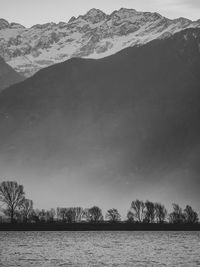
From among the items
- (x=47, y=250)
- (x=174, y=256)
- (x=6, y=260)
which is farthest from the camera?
(x=47, y=250)

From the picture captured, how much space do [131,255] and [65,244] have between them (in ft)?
127

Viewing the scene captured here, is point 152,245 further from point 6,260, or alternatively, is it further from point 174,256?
point 6,260

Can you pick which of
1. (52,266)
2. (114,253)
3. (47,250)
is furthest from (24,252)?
(52,266)

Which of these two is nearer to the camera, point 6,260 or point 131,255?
point 6,260

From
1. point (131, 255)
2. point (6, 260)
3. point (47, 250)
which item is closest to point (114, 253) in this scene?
point (131, 255)

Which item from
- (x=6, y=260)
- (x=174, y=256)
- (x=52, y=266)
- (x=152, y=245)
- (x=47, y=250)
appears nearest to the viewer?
(x=52, y=266)

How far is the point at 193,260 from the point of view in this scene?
5374 inches

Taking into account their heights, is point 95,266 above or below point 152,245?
below

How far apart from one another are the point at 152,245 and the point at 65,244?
21490 mm

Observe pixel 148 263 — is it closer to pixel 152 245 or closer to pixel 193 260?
pixel 193 260

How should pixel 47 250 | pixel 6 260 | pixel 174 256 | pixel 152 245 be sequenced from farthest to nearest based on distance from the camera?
pixel 152 245 → pixel 47 250 → pixel 174 256 → pixel 6 260

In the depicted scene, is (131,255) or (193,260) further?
(131,255)

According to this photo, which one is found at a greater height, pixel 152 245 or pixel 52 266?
pixel 152 245

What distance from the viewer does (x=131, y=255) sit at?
5807 inches
